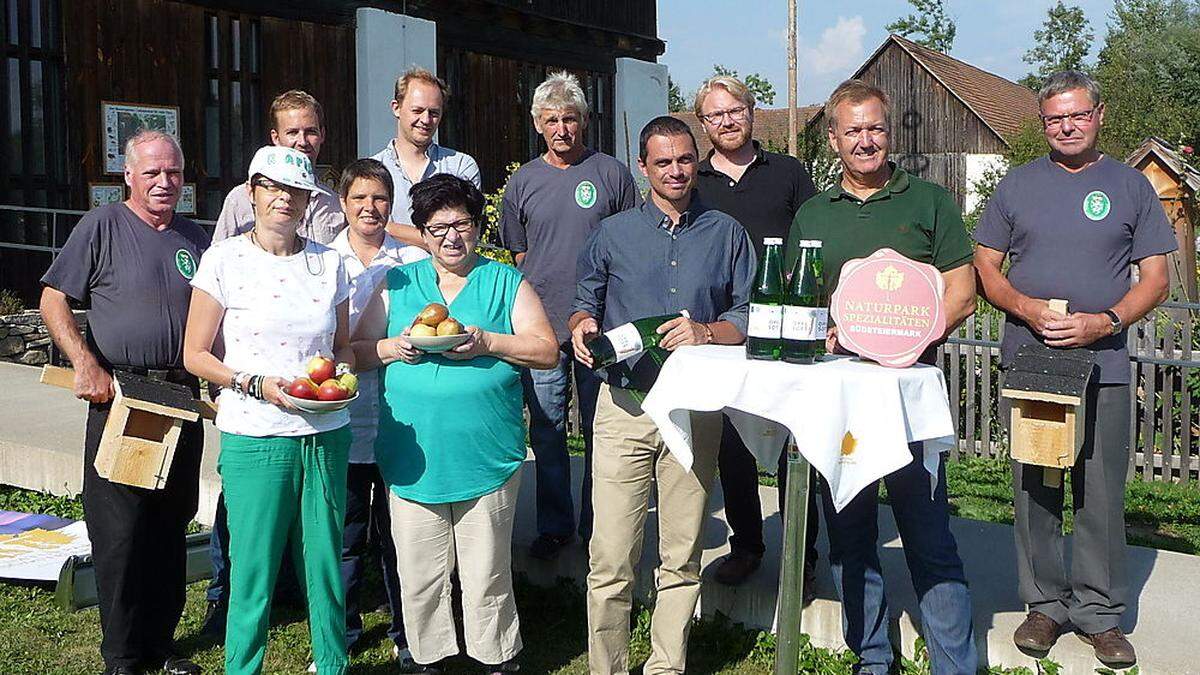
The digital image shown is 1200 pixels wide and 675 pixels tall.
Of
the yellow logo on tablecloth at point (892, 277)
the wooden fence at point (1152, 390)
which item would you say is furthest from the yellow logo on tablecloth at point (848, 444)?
the wooden fence at point (1152, 390)

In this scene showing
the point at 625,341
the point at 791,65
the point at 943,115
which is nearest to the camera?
the point at 625,341

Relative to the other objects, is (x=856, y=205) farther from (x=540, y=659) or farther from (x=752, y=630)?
(x=540, y=659)

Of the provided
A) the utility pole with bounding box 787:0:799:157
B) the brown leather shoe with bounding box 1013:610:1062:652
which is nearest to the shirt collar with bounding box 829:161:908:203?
the brown leather shoe with bounding box 1013:610:1062:652

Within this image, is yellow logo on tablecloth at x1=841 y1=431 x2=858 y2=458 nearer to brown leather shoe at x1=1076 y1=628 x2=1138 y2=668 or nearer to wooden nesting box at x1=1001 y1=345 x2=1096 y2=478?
wooden nesting box at x1=1001 y1=345 x2=1096 y2=478

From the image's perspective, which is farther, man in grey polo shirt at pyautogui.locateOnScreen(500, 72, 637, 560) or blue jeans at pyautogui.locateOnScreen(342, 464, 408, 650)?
man in grey polo shirt at pyautogui.locateOnScreen(500, 72, 637, 560)

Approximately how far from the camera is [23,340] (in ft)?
35.7

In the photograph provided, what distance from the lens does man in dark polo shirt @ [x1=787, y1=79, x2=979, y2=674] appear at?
146 inches

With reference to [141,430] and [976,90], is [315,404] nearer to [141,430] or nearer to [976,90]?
[141,430]

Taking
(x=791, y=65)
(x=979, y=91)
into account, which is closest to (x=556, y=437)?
(x=791, y=65)

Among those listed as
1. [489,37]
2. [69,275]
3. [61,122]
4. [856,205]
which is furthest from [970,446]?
[489,37]

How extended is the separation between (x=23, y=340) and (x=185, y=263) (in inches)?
306

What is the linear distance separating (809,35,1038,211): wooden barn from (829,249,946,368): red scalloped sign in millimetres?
40890

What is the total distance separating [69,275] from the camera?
4121 millimetres

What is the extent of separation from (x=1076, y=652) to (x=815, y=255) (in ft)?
5.76
